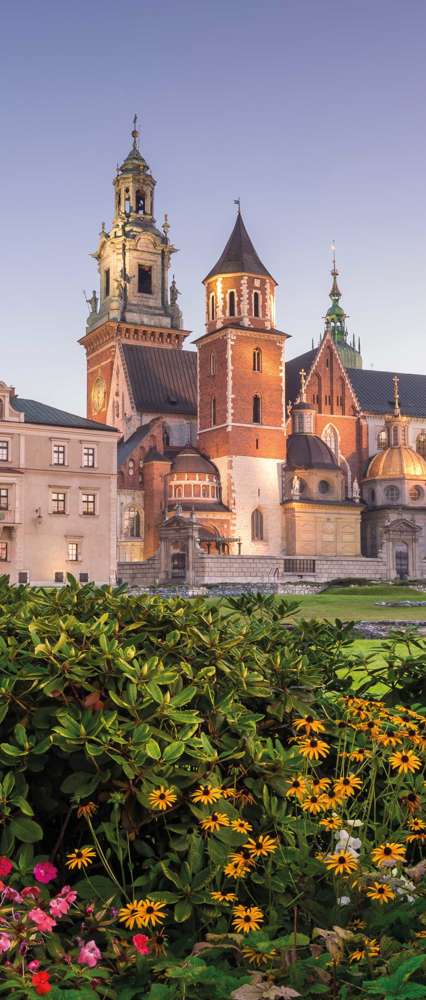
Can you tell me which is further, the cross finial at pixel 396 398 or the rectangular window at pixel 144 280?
the rectangular window at pixel 144 280

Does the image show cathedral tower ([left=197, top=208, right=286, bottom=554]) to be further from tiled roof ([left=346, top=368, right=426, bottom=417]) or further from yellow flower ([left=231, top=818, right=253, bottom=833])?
yellow flower ([left=231, top=818, right=253, bottom=833])

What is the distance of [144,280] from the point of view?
9531 centimetres

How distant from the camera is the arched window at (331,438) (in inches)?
3105

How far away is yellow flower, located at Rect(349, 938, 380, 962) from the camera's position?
3615 mm

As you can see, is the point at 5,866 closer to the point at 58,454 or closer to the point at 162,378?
the point at 58,454

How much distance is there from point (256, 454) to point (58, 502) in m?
20.3

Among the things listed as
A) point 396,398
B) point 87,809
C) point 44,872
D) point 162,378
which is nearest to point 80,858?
point 44,872

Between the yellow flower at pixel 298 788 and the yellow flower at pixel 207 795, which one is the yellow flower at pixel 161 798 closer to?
the yellow flower at pixel 207 795

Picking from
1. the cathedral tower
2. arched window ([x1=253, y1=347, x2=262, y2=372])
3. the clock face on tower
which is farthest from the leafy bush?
the clock face on tower

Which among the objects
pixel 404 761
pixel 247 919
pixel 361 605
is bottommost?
pixel 361 605

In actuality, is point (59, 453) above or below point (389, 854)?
above

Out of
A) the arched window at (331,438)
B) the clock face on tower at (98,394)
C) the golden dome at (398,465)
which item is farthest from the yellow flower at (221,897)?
the clock face on tower at (98,394)

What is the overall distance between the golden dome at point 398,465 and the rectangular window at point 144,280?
30375 mm

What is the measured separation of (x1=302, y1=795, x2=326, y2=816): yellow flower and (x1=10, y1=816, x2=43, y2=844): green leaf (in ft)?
3.59
